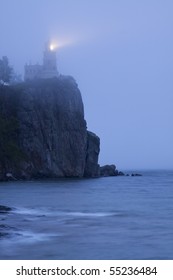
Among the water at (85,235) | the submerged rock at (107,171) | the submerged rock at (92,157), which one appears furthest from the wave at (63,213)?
the submerged rock at (107,171)

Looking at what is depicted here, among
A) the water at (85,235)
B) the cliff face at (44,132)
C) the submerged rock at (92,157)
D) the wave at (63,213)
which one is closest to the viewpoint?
the water at (85,235)

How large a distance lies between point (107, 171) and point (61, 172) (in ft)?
136

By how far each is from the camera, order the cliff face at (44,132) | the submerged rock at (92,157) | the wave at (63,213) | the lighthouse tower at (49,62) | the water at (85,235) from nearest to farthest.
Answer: the water at (85,235), the wave at (63,213), the cliff face at (44,132), the submerged rock at (92,157), the lighthouse tower at (49,62)

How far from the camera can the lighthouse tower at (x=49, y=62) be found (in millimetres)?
168625

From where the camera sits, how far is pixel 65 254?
2625 cm

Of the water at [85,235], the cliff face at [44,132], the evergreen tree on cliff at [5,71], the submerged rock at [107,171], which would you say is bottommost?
the water at [85,235]

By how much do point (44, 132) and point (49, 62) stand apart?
4396 cm

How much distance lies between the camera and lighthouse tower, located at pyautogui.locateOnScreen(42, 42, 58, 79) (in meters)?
169

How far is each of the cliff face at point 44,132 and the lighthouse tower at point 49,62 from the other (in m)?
19.1

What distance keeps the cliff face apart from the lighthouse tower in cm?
1907

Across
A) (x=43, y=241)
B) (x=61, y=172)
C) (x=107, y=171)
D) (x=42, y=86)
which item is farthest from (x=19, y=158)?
(x=43, y=241)

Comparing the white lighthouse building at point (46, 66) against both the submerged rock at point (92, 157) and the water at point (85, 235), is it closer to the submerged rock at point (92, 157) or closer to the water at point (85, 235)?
the submerged rock at point (92, 157)

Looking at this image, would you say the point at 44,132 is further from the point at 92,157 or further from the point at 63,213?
the point at 63,213
